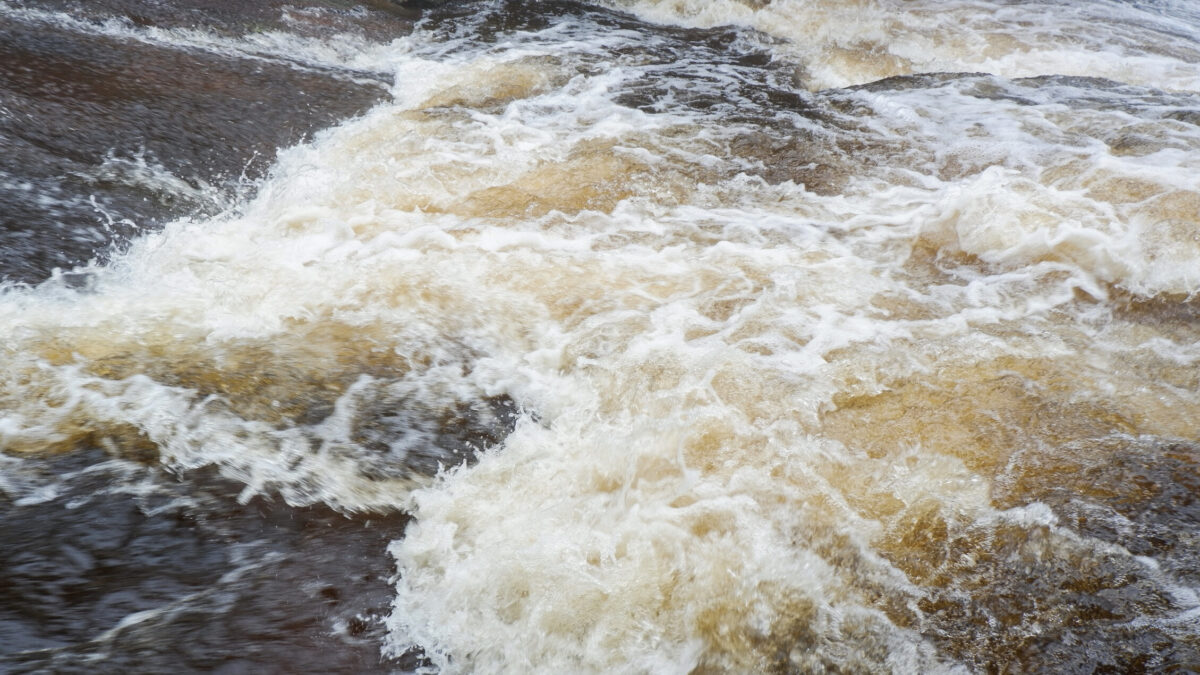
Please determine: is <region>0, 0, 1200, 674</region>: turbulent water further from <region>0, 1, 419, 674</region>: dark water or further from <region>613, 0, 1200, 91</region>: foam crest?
<region>613, 0, 1200, 91</region>: foam crest

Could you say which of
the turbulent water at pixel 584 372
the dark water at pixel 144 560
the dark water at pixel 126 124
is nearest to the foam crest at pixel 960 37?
the turbulent water at pixel 584 372

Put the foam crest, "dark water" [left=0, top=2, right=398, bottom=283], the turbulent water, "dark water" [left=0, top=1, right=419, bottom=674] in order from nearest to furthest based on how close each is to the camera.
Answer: "dark water" [left=0, top=1, right=419, bottom=674] < the turbulent water < "dark water" [left=0, top=2, right=398, bottom=283] < the foam crest

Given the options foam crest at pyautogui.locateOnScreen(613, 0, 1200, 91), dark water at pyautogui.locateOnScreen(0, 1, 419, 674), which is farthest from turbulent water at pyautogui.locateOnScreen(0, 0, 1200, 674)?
foam crest at pyautogui.locateOnScreen(613, 0, 1200, 91)

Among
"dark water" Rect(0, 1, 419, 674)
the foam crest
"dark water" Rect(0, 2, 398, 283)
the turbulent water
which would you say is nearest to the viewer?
"dark water" Rect(0, 1, 419, 674)

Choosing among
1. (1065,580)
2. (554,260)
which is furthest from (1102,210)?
(554,260)

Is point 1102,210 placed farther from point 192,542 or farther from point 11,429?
point 11,429

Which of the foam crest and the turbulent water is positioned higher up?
the foam crest

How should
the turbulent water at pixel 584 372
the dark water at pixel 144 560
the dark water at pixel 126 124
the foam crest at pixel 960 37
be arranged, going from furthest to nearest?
1. the foam crest at pixel 960 37
2. the dark water at pixel 126 124
3. the turbulent water at pixel 584 372
4. the dark water at pixel 144 560

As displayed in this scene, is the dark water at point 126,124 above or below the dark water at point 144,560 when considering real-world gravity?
above

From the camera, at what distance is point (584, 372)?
10.1 feet

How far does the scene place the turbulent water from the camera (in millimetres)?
2064

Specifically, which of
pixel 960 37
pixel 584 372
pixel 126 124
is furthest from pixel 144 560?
pixel 960 37

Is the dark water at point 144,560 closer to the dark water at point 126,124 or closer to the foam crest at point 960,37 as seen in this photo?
the dark water at point 126,124

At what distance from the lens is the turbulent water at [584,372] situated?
2064 mm
